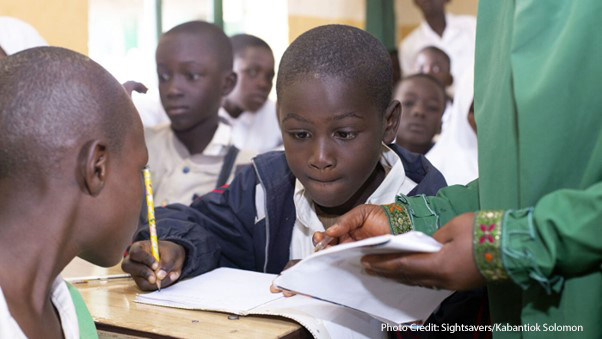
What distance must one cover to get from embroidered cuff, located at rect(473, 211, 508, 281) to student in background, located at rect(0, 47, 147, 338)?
23.4 inches

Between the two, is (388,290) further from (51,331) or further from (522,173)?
(51,331)

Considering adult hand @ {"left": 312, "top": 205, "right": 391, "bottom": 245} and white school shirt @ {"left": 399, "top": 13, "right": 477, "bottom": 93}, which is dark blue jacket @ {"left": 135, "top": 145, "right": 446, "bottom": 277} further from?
white school shirt @ {"left": 399, "top": 13, "right": 477, "bottom": 93}

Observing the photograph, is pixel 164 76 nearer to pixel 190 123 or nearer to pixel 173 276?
pixel 190 123

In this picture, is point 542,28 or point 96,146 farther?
point 542,28

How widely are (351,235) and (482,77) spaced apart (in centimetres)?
43

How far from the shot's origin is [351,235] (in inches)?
54.1

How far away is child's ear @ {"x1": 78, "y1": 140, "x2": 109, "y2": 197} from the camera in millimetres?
1032

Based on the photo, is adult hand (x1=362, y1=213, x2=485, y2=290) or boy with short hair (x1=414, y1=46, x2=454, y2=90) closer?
adult hand (x1=362, y1=213, x2=485, y2=290)

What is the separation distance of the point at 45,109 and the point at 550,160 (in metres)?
0.84

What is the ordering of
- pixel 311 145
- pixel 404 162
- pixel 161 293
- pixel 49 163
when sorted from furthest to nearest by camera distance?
pixel 404 162, pixel 311 145, pixel 161 293, pixel 49 163

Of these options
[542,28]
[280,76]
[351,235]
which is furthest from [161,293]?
[542,28]

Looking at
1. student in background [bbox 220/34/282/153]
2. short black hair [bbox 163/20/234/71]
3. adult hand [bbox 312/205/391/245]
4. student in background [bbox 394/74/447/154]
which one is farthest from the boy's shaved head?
student in background [bbox 220/34/282/153]

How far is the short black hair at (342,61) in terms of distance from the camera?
5.49 feet

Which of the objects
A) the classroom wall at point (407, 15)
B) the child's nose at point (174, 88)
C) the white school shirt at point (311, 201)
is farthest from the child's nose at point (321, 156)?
the classroom wall at point (407, 15)
